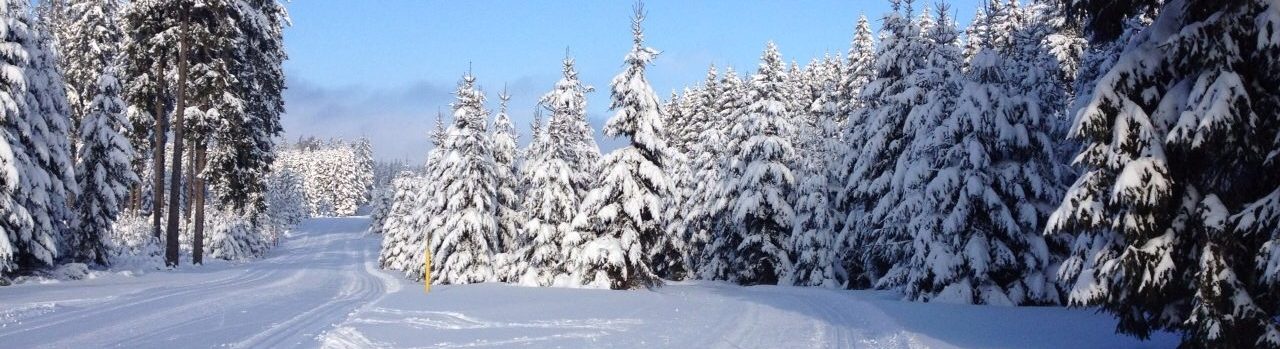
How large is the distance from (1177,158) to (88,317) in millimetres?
14853

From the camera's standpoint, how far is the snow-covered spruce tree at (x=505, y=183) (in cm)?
3130

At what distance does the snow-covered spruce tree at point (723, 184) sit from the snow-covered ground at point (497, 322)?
512 inches

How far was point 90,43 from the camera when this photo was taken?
3303 cm

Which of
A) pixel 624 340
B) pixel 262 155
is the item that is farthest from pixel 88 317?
pixel 262 155

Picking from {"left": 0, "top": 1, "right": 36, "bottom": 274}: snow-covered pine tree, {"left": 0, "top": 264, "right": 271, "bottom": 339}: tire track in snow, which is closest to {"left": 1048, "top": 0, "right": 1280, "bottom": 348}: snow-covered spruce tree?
{"left": 0, "top": 264, "right": 271, "bottom": 339}: tire track in snow

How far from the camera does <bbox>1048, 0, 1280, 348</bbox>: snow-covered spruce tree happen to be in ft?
25.0

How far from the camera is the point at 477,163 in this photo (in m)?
28.3

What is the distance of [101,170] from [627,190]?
18.7 m

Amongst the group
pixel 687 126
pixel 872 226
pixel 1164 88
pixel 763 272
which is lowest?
pixel 763 272

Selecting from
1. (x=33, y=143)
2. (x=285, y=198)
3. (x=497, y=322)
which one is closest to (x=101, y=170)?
(x=33, y=143)

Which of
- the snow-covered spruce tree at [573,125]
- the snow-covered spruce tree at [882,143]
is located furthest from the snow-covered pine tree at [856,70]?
the snow-covered spruce tree at [573,125]

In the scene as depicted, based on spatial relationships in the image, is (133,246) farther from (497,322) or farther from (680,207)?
(497,322)

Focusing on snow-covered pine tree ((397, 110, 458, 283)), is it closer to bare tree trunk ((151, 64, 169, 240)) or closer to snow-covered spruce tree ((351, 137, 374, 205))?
bare tree trunk ((151, 64, 169, 240))

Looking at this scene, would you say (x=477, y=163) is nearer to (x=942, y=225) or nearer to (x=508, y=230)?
(x=508, y=230)
